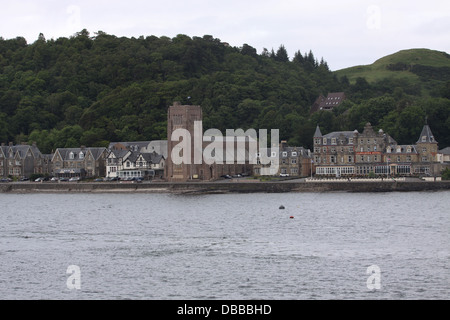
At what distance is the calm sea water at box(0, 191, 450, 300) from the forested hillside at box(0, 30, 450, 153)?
185 ft

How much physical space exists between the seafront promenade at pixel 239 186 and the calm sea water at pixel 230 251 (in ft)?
48.2

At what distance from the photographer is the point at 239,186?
97.4 meters

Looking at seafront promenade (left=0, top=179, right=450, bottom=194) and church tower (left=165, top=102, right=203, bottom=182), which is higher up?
church tower (left=165, top=102, right=203, bottom=182)

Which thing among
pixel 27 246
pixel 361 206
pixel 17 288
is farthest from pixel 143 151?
pixel 17 288

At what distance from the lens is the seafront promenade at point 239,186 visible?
91.4 m

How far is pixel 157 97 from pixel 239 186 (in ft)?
184

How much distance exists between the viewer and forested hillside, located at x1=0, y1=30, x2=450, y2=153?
13188cm

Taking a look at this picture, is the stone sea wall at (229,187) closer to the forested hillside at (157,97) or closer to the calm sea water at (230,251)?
the calm sea water at (230,251)

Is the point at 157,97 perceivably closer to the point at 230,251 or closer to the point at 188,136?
the point at 188,136

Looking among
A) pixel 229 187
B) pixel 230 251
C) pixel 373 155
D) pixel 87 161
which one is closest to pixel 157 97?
pixel 87 161

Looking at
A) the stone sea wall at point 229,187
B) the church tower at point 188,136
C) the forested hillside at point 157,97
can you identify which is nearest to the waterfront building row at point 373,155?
the stone sea wall at point 229,187

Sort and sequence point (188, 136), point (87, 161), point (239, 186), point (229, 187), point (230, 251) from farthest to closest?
point (87, 161), point (188, 136), point (229, 187), point (239, 186), point (230, 251)

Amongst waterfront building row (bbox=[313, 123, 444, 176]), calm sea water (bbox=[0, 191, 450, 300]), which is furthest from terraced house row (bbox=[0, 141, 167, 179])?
calm sea water (bbox=[0, 191, 450, 300])

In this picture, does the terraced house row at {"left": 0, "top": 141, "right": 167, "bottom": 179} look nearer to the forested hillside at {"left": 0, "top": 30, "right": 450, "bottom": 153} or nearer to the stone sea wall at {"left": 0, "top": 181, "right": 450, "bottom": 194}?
the forested hillside at {"left": 0, "top": 30, "right": 450, "bottom": 153}
